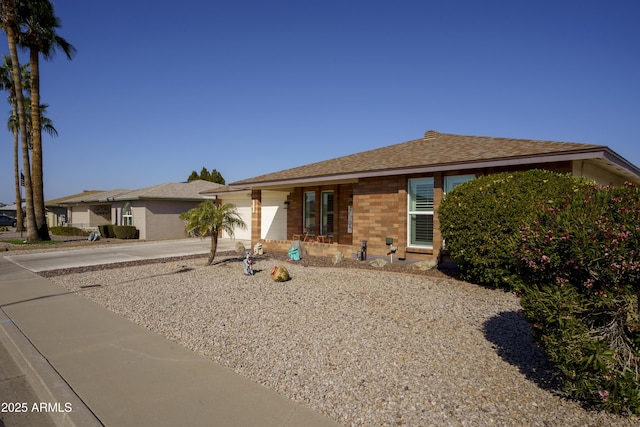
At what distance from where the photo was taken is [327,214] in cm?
1631

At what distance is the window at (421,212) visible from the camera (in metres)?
11.5

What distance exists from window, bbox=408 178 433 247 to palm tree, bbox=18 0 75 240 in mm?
21224

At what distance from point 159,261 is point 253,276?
569 cm

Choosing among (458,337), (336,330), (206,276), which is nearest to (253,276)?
(206,276)

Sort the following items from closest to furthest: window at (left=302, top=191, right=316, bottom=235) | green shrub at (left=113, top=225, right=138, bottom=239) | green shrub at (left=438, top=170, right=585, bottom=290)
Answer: green shrub at (left=438, top=170, right=585, bottom=290), window at (left=302, top=191, right=316, bottom=235), green shrub at (left=113, top=225, right=138, bottom=239)

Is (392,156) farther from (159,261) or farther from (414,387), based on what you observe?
(414,387)

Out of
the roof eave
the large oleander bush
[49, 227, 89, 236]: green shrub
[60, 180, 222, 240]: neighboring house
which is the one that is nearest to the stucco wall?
the roof eave

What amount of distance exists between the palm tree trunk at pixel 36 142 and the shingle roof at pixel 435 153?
12755 mm

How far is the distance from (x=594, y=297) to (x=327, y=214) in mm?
13221

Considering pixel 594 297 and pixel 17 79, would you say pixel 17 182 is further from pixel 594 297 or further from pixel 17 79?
pixel 594 297

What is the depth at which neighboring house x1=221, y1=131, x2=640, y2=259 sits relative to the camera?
9742mm

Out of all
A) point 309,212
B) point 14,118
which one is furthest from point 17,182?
point 309,212

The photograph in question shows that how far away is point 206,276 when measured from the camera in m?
10.6

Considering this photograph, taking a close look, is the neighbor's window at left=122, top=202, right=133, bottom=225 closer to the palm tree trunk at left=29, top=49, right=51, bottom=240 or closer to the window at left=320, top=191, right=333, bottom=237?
the palm tree trunk at left=29, top=49, right=51, bottom=240
